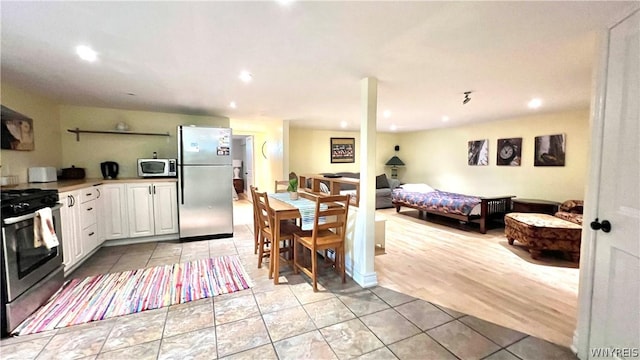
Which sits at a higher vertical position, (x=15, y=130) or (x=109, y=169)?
(x=15, y=130)

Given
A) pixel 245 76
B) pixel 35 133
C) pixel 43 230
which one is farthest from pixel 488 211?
pixel 35 133

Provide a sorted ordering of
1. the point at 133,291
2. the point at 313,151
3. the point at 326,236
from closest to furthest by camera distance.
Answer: the point at 133,291, the point at 326,236, the point at 313,151

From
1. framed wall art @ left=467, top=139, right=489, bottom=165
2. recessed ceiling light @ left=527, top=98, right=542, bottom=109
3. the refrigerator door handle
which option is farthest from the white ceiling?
framed wall art @ left=467, top=139, right=489, bottom=165

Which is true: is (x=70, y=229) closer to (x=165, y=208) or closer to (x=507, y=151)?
(x=165, y=208)

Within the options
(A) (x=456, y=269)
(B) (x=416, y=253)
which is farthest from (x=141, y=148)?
(A) (x=456, y=269)

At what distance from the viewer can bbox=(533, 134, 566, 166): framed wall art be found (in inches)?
183

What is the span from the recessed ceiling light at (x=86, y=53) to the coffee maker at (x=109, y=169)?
2.39m

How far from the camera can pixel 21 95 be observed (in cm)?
308

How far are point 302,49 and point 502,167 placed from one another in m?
5.51

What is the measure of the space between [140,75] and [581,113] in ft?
21.1

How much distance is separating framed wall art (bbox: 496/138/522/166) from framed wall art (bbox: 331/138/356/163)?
3668 millimetres

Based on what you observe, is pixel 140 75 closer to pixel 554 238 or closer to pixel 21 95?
pixel 21 95

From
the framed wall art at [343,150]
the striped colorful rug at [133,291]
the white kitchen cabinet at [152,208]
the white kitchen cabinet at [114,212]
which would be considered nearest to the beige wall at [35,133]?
the white kitchen cabinet at [114,212]

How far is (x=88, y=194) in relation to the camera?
3270 millimetres
